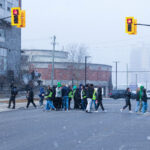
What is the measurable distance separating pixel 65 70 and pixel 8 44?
2958cm

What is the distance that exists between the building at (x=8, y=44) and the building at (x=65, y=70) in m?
17.3

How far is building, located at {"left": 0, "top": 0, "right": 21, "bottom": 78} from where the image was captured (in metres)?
56.1

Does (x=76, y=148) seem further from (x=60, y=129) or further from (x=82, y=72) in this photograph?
(x=82, y=72)

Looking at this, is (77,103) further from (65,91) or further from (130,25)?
(130,25)

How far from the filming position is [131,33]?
2405 centimetres

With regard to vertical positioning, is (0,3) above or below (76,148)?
above

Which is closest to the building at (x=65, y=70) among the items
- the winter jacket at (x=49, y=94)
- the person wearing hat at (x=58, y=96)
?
the person wearing hat at (x=58, y=96)

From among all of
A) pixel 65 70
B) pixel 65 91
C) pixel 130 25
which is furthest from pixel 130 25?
pixel 65 70

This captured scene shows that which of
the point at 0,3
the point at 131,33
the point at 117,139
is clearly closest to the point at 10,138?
the point at 117,139

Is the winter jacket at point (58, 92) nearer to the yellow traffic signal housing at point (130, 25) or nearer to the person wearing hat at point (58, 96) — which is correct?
the person wearing hat at point (58, 96)

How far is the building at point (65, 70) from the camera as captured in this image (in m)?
84.6

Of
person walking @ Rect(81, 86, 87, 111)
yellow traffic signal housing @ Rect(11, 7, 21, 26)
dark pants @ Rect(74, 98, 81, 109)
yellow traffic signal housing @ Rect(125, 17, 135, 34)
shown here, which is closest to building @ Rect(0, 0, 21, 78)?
dark pants @ Rect(74, 98, 81, 109)

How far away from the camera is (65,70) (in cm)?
8644

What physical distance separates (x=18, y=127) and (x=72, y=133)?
2.94 meters
